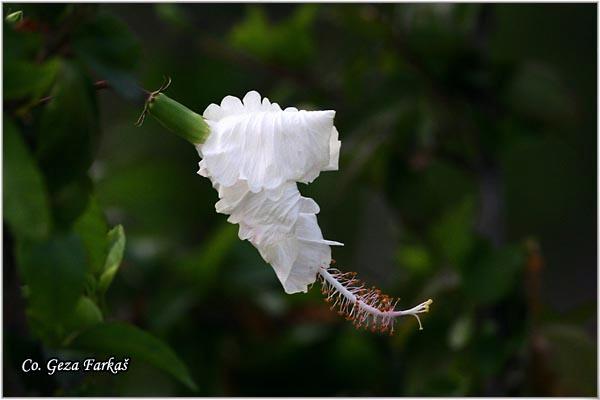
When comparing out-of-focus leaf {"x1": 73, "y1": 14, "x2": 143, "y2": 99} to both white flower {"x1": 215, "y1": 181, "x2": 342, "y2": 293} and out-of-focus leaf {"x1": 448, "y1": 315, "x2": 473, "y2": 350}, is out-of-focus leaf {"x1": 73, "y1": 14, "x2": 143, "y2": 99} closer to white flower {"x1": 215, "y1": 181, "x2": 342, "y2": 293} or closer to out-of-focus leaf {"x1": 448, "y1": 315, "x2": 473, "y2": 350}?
white flower {"x1": 215, "y1": 181, "x2": 342, "y2": 293}

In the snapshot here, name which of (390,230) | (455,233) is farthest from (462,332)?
(390,230)

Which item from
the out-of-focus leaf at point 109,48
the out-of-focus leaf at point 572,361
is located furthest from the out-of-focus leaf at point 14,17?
the out-of-focus leaf at point 572,361

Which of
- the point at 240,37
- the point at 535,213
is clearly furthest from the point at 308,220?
the point at 535,213

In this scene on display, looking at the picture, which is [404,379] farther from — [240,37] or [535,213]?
[535,213]

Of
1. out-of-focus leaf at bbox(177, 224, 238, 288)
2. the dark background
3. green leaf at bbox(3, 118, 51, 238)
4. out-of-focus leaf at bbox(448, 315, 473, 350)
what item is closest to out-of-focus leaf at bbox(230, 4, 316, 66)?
the dark background

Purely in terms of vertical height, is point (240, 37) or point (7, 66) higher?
point (7, 66)

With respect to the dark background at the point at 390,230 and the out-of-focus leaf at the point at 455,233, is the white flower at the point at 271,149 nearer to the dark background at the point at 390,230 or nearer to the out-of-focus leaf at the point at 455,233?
the dark background at the point at 390,230

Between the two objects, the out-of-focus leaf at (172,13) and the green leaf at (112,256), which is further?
the out-of-focus leaf at (172,13)
